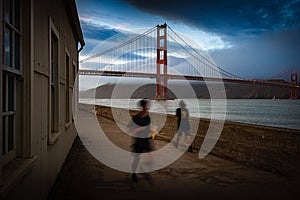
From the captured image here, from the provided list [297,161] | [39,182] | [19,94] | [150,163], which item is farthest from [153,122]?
[19,94]

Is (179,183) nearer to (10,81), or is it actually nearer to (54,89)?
(54,89)

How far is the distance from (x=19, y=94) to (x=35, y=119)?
53 centimetres

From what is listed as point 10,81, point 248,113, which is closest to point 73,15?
point 10,81

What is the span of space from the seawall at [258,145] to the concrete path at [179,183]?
24 cm

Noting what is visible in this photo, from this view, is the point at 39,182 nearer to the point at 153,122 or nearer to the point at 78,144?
the point at 78,144

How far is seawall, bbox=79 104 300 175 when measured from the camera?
6520 millimetres

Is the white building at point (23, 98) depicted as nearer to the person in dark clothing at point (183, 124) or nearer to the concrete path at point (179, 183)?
the concrete path at point (179, 183)

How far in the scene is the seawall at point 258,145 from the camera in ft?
21.4

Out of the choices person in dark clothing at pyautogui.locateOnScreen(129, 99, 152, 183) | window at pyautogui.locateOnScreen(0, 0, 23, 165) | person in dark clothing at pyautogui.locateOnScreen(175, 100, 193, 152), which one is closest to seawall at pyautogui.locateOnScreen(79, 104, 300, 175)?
person in dark clothing at pyautogui.locateOnScreen(175, 100, 193, 152)

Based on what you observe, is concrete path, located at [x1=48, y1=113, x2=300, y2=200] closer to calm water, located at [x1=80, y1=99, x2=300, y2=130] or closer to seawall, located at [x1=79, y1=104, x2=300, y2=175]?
seawall, located at [x1=79, y1=104, x2=300, y2=175]

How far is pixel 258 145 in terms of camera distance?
7301mm

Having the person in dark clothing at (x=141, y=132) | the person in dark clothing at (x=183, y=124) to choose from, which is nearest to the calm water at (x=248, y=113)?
the person in dark clothing at (x=183, y=124)

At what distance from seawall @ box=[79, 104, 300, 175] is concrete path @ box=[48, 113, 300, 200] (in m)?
0.24

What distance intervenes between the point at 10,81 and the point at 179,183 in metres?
3.88
